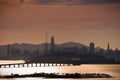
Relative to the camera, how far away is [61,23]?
305cm

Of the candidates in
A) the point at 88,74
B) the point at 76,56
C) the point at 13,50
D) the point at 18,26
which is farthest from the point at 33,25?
the point at 88,74

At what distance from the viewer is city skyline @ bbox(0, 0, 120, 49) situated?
3000mm

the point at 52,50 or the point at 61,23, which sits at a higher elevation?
the point at 61,23

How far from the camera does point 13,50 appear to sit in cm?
299

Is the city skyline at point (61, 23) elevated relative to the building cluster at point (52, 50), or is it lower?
elevated

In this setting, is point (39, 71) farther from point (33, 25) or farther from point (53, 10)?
point (53, 10)

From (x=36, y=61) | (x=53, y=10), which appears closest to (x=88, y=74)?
(x=36, y=61)

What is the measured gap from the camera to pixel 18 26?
301 cm

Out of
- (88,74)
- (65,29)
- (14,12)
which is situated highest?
(14,12)

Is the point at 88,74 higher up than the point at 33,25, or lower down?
lower down

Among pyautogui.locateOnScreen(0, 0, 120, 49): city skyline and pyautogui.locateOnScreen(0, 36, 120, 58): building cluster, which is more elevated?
pyautogui.locateOnScreen(0, 0, 120, 49): city skyline

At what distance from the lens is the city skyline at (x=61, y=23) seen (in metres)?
3.00

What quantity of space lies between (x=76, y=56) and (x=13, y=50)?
0.78 m

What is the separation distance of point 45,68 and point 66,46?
0.37 metres
